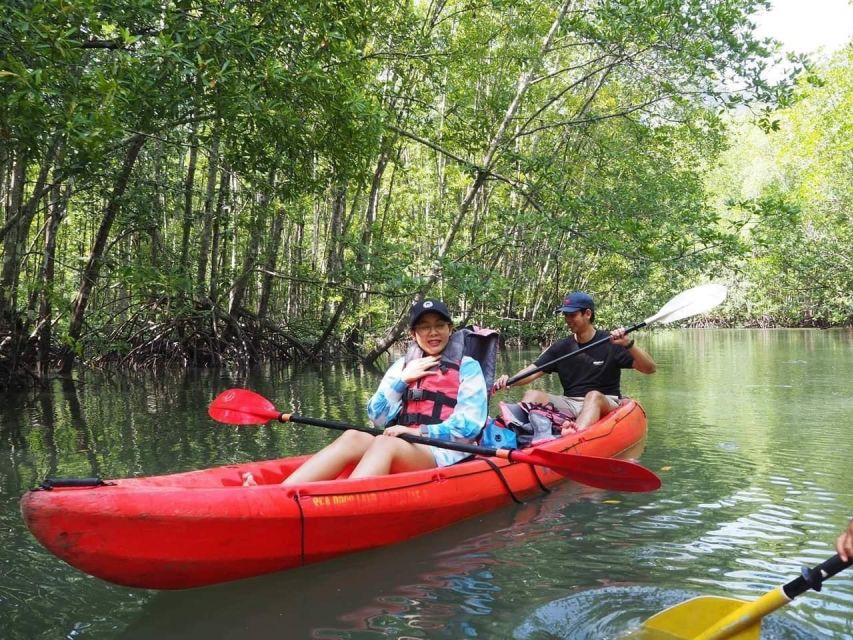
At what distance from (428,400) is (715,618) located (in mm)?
1980

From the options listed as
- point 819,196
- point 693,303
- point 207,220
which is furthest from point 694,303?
point 819,196

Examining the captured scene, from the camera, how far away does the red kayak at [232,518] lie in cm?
279

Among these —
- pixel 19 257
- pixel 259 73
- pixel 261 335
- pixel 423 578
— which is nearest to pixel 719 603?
pixel 423 578

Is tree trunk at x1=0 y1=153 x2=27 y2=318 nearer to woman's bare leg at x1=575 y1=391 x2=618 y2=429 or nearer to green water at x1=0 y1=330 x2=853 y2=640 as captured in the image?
green water at x1=0 y1=330 x2=853 y2=640

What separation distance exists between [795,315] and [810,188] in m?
14.7

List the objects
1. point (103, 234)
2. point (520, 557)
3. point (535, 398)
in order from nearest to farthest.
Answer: point (520, 557) → point (535, 398) → point (103, 234)

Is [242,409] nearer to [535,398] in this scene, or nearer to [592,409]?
[535,398]

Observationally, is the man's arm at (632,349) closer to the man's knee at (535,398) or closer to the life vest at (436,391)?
the man's knee at (535,398)

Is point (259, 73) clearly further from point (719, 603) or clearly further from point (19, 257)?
point (719, 603)

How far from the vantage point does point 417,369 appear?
13.3 ft

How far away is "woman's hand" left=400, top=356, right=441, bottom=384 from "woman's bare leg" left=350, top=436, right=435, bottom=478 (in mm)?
340

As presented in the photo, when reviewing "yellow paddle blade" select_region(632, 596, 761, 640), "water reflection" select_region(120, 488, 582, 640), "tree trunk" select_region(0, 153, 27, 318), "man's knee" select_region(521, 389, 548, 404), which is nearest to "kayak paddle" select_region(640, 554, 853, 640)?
"yellow paddle blade" select_region(632, 596, 761, 640)

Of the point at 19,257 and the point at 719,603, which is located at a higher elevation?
the point at 19,257

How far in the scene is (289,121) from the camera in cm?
679
